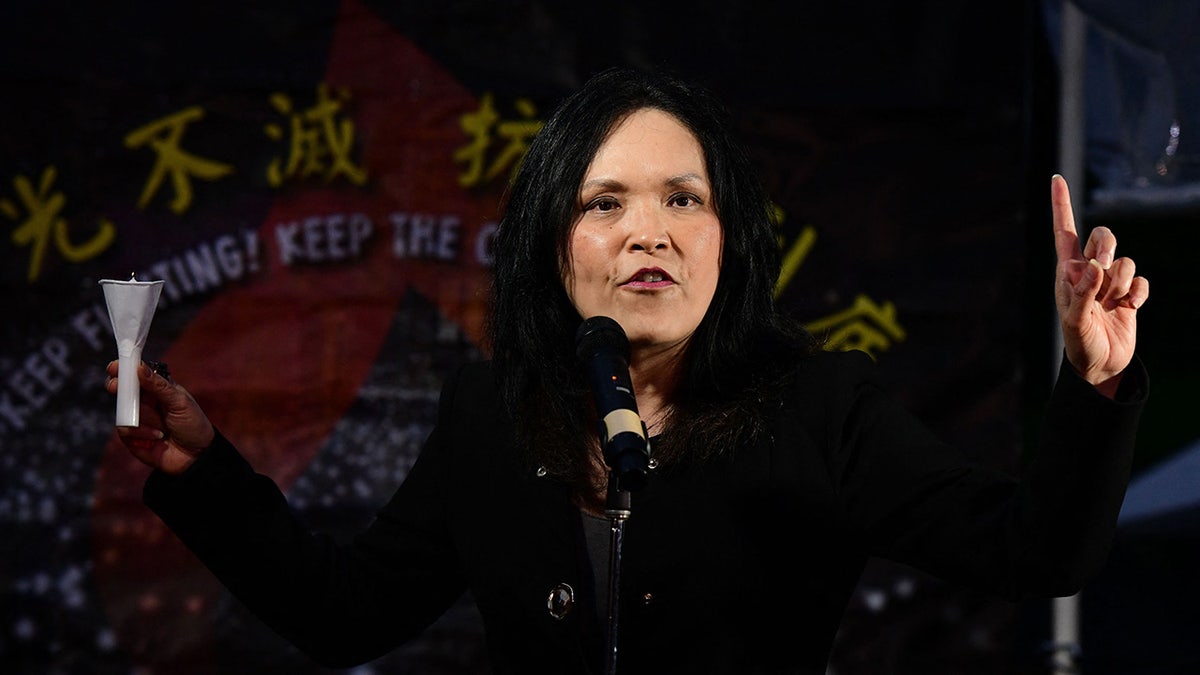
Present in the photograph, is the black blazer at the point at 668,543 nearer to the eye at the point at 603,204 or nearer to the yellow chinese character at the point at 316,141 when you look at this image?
the eye at the point at 603,204

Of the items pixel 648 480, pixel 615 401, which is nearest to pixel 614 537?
pixel 615 401

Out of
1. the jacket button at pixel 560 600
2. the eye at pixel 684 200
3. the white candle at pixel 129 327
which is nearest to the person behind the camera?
the white candle at pixel 129 327

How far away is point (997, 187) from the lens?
130 inches

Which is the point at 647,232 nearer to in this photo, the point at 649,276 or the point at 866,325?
the point at 649,276

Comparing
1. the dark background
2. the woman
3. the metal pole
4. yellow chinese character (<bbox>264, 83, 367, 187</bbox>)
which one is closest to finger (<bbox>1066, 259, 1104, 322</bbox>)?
the woman

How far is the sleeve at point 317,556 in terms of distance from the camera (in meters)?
1.85

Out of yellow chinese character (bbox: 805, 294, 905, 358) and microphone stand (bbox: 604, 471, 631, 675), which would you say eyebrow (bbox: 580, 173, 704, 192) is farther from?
yellow chinese character (bbox: 805, 294, 905, 358)

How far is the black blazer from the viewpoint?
5.54 feet

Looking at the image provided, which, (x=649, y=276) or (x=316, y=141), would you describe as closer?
(x=649, y=276)

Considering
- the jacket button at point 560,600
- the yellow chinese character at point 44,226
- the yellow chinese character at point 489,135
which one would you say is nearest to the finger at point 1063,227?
the jacket button at point 560,600

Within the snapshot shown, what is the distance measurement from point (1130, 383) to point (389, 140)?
219 cm

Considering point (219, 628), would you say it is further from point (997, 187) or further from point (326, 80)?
point (997, 187)

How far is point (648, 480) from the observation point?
5.84 feet

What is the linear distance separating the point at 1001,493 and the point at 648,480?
45 centimetres
